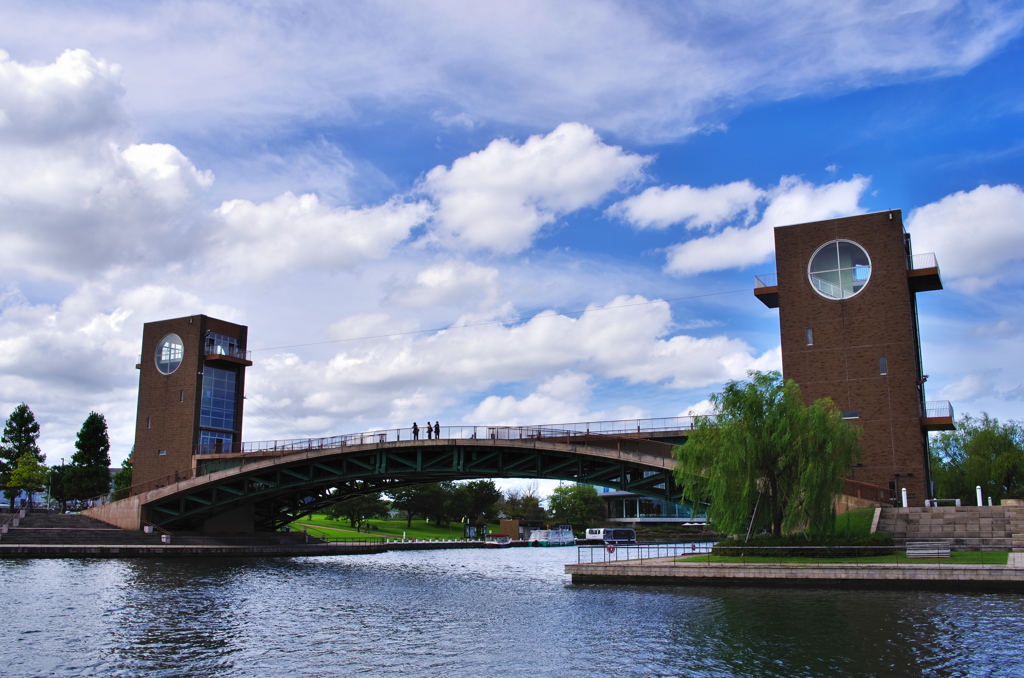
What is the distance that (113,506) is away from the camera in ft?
236

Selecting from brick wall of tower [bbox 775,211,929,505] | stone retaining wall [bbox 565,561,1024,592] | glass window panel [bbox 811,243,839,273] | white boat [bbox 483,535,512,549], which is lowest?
white boat [bbox 483,535,512,549]

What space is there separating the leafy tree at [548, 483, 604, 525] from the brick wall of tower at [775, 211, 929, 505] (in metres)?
84.1

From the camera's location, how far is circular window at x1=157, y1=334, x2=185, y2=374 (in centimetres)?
7919

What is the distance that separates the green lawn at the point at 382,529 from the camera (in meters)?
106

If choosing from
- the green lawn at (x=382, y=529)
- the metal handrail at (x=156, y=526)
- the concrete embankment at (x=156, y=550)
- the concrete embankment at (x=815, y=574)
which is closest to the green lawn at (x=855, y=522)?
the concrete embankment at (x=815, y=574)

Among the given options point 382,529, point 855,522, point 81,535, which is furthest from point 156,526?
point 855,522

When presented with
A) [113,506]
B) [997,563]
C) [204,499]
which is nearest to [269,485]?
[204,499]

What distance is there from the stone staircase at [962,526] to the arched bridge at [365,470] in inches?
469

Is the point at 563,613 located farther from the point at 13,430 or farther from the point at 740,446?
the point at 13,430

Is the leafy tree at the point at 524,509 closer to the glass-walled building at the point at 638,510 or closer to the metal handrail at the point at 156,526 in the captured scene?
the glass-walled building at the point at 638,510

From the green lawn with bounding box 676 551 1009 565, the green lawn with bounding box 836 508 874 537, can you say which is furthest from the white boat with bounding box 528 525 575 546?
the green lawn with bounding box 676 551 1009 565

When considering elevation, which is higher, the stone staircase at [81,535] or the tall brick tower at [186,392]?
the tall brick tower at [186,392]

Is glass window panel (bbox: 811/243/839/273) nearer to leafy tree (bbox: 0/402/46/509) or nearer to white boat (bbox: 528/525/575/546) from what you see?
white boat (bbox: 528/525/575/546)

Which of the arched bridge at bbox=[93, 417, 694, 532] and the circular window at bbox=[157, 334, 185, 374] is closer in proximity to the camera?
the arched bridge at bbox=[93, 417, 694, 532]
